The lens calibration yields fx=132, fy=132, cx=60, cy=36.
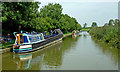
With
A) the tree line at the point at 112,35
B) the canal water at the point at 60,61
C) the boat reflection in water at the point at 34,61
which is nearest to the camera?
the canal water at the point at 60,61

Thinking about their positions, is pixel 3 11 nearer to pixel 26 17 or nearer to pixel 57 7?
pixel 26 17

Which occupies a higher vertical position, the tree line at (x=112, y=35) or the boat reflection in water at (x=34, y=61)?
the tree line at (x=112, y=35)

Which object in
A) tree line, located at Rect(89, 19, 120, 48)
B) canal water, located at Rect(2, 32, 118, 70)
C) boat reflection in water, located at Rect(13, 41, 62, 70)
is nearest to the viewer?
canal water, located at Rect(2, 32, 118, 70)

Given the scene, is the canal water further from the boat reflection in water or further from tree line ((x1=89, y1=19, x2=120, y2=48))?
tree line ((x1=89, y1=19, x2=120, y2=48))

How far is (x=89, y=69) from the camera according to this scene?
9.89m

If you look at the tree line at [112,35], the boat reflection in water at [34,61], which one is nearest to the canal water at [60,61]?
the boat reflection in water at [34,61]

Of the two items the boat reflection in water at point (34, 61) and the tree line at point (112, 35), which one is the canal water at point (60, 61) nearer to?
the boat reflection in water at point (34, 61)

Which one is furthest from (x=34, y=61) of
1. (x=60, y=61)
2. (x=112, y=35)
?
(x=112, y=35)

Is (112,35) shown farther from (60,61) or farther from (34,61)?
(34,61)

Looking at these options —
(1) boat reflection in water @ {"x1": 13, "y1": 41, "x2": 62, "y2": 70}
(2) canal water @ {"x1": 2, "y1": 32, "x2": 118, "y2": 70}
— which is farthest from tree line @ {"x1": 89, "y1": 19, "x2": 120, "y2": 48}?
(1) boat reflection in water @ {"x1": 13, "y1": 41, "x2": 62, "y2": 70}

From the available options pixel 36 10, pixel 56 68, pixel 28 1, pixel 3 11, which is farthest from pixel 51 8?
pixel 56 68

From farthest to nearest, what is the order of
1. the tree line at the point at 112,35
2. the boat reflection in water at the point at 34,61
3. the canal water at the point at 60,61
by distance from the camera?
the tree line at the point at 112,35
the boat reflection in water at the point at 34,61
the canal water at the point at 60,61

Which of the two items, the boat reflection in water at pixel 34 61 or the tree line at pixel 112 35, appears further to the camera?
the tree line at pixel 112 35

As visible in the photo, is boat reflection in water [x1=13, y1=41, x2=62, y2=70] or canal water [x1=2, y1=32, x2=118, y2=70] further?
boat reflection in water [x1=13, y1=41, x2=62, y2=70]
